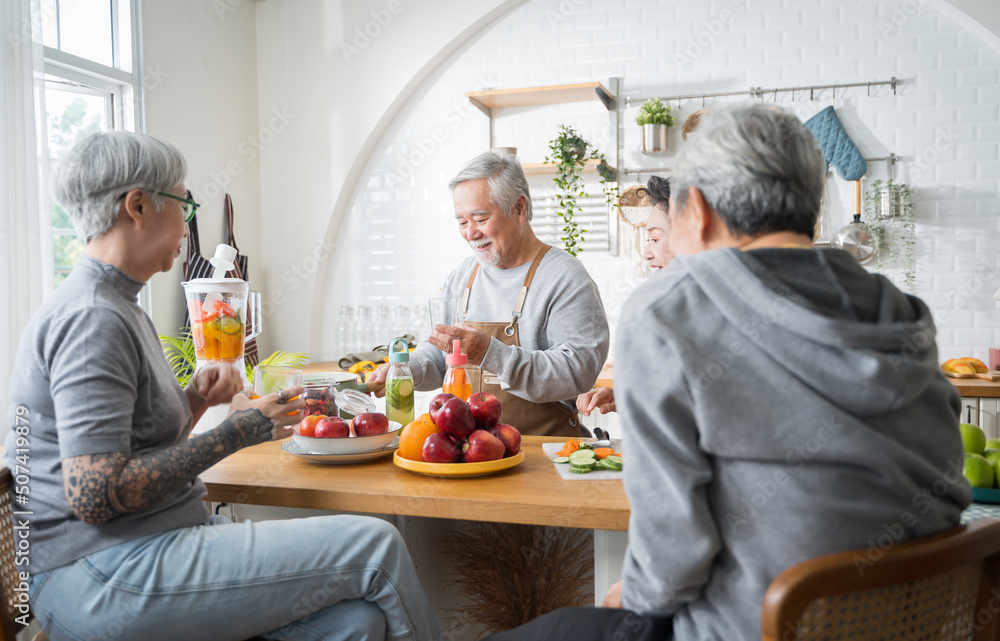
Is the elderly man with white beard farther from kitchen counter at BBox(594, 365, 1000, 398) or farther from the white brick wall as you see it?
the white brick wall

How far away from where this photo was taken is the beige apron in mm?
2480

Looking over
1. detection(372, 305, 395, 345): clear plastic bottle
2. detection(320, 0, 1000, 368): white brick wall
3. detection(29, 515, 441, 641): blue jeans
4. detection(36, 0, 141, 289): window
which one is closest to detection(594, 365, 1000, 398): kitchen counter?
detection(320, 0, 1000, 368): white brick wall

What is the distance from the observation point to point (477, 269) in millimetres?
2758

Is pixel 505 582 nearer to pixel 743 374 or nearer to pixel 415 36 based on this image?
pixel 743 374

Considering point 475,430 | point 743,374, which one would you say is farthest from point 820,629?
point 475,430

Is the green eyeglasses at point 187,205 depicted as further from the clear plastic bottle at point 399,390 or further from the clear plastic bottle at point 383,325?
the clear plastic bottle at point 383,325

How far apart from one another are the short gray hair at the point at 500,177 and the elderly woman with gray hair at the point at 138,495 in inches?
46.7

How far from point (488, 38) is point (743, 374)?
4.07 meters

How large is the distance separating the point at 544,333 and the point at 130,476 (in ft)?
4.90

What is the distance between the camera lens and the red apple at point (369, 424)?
5.96 feet

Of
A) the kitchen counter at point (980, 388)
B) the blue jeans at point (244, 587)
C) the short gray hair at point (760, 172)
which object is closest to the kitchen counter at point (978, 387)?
the kitchen counter at point (980, 388)

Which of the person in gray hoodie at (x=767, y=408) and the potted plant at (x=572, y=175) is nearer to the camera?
the person in gray hoodie at (x=767, y=408)

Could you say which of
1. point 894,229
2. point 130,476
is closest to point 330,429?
point 130,476

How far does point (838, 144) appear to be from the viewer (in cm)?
411
